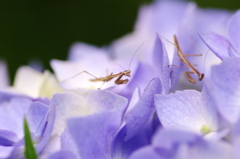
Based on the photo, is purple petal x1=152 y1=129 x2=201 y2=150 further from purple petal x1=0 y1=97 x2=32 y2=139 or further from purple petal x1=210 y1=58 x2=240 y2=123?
purple petal x1=0 y1=97 x2=32 y2=139

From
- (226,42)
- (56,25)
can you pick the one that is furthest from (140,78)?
(56,25)

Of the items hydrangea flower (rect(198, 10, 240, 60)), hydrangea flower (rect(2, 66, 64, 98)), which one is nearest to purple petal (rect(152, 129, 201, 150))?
hydrangea flower (rect(198, 10, 240, 60))

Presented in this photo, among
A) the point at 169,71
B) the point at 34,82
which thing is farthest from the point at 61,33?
the point at 169,71

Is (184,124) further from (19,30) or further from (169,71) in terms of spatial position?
(19,30)

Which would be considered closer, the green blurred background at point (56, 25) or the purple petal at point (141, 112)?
the purple petal at point (141, 112)

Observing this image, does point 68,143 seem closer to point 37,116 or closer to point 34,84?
point 37,116

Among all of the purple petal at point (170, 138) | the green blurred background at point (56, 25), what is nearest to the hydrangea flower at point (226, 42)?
the purple petal at point (170, 138)

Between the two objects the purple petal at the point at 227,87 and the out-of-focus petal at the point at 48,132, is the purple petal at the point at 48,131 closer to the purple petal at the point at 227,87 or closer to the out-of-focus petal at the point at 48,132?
the out-of-focus petal at the point at 48,132
